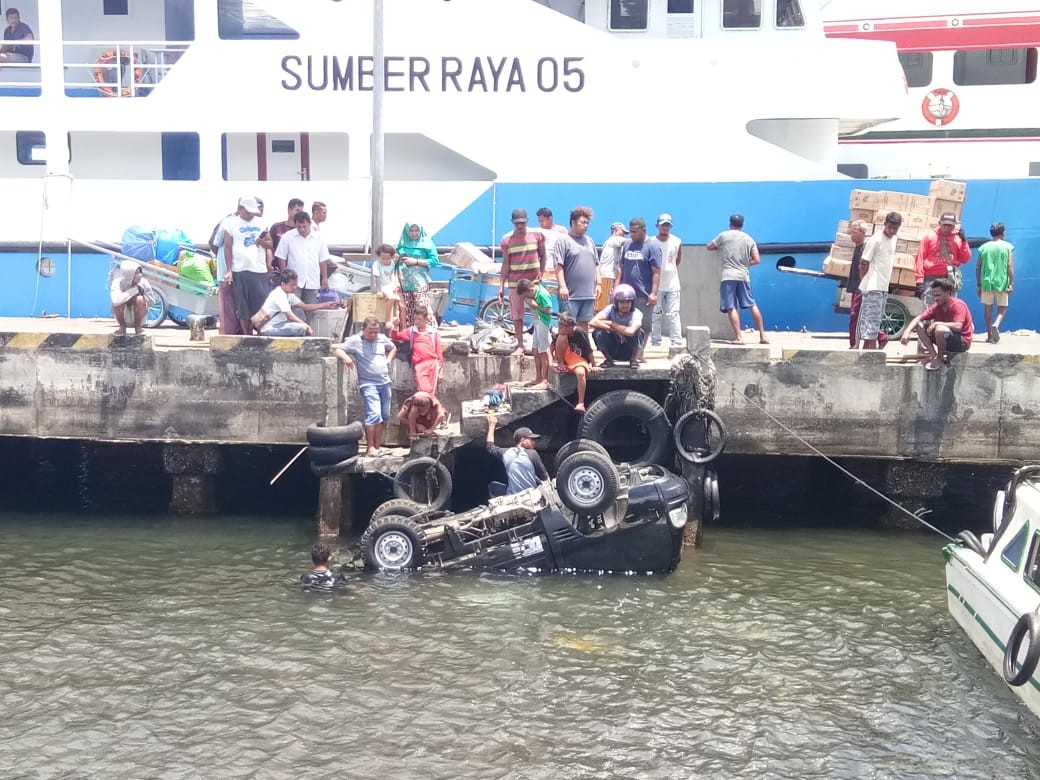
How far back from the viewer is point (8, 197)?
1734cm

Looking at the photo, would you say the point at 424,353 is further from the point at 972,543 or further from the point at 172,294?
the point at 972,543

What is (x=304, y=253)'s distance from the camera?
14.0m

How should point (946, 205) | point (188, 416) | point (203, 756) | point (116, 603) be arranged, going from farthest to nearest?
point (946, 205), point (188, 416), point (116, 603), point (203, 756)

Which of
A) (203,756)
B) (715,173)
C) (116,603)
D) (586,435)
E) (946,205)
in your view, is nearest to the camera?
(203,756)

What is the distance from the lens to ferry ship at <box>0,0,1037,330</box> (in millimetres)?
16703

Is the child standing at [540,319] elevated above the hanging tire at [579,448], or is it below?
above

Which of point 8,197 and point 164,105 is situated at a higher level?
point 164,105

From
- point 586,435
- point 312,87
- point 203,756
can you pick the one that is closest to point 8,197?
point 312,87

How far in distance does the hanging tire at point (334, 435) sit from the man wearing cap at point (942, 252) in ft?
22.2

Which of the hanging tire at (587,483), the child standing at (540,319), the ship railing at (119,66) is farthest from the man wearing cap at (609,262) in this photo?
the ship railing at (119,66)

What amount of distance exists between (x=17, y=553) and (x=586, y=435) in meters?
5.91

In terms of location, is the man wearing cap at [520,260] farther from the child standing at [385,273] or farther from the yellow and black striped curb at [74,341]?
the yellow and black striped curb at [74,341]

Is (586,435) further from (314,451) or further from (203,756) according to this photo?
(203,756)

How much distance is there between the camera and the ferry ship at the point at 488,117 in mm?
16703
